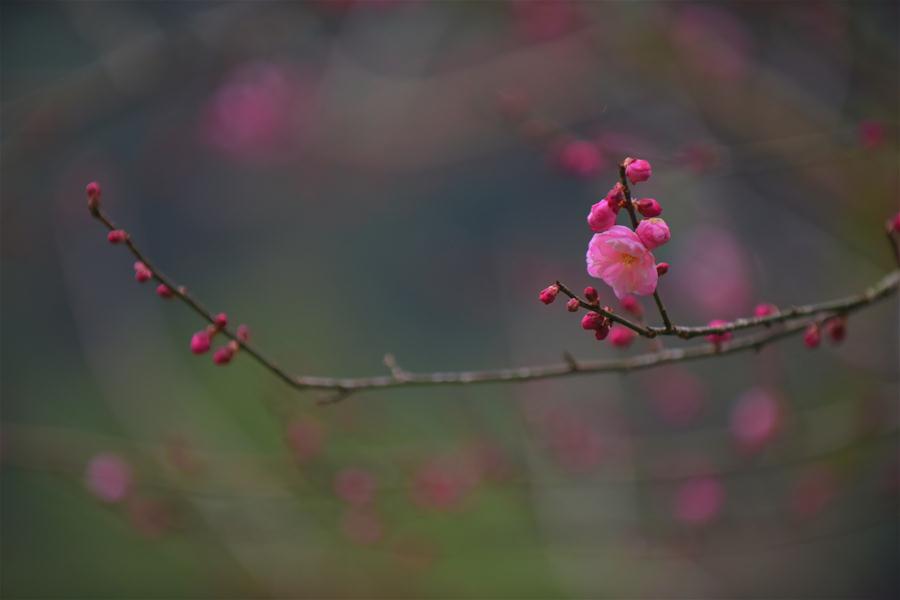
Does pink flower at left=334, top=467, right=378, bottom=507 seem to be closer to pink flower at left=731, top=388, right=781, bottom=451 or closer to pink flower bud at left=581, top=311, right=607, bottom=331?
pink flower at left=731, top=388, right=781, bottom=451

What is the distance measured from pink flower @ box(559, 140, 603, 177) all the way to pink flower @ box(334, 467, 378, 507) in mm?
1157

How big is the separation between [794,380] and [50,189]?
4.05 meters

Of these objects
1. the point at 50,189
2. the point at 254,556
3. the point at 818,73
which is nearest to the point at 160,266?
the point at 50,189

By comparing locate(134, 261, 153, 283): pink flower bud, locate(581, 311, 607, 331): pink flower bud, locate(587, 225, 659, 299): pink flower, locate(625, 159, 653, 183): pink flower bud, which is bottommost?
locate(581, 311, 607, 331): pink flower bud

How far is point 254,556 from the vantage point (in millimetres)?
2840

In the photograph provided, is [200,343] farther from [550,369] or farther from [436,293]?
[436,293]

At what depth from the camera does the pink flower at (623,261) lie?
0.81 metres

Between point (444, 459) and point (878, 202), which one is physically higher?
point (878, 202)

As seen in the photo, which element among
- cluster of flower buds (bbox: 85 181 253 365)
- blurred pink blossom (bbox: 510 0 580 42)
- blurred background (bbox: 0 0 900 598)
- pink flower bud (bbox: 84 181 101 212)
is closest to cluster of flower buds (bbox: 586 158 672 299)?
cluster of flower buds (bbox: 85 181 253 365)

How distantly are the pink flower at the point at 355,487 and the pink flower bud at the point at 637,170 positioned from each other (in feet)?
5.98

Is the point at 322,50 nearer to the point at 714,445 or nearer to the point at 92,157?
the point at 92,157

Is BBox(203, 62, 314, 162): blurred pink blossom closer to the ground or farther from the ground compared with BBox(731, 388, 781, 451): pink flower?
farther from the ground

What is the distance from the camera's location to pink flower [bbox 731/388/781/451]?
8.91ft

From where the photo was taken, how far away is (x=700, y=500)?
2881 millimetres
